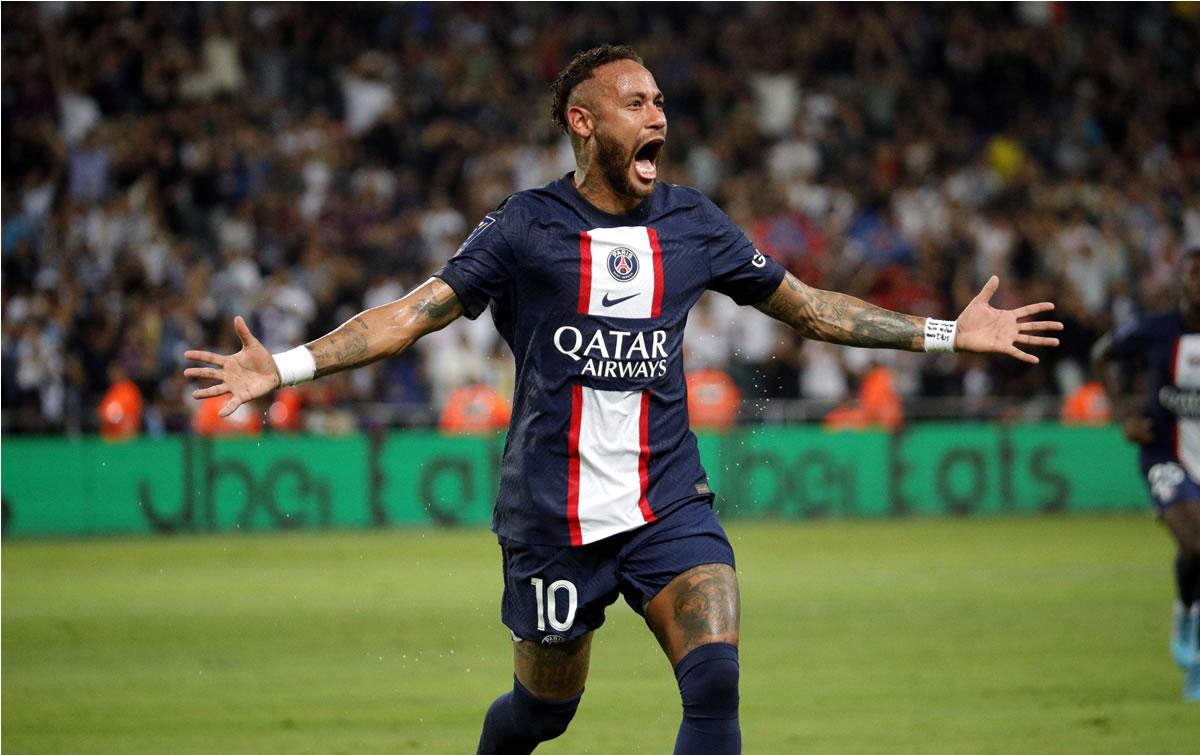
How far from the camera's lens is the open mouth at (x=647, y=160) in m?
5.66

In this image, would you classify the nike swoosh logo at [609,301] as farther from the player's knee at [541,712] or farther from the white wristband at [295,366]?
the player's knee at [541,712]

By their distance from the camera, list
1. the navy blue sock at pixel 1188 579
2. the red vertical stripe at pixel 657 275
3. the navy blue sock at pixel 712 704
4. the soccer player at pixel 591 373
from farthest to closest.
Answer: the navy blue sock at pixel 1188 579 → the red vertical stripe at pixel 657 275 → the soccer player at pixel 591 373 → the navy blue sock at pixel 712 704

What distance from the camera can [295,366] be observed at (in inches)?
211

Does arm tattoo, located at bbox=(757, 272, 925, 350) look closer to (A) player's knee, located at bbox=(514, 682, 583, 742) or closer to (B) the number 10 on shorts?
(B) the number 10 on shorts

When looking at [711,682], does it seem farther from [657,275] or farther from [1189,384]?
[1189,384]

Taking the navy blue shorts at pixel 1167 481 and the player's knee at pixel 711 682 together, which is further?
the navy blue shorts at pixel 1167 481

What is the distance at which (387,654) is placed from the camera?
11094 mm

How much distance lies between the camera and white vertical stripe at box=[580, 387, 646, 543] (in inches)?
220

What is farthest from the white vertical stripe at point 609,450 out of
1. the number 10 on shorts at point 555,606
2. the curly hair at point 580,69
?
the curly hair at point 580,69

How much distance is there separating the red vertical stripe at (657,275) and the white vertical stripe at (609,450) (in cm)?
27

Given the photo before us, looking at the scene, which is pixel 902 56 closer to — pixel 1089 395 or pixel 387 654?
pixel 1089 395

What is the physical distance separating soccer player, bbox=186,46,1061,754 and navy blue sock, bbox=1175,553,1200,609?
14.3 ft

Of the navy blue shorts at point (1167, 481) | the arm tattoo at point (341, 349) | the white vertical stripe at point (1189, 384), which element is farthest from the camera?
the white vertical stripe at point (1189, 384)

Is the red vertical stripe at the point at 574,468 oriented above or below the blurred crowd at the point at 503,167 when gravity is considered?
below
